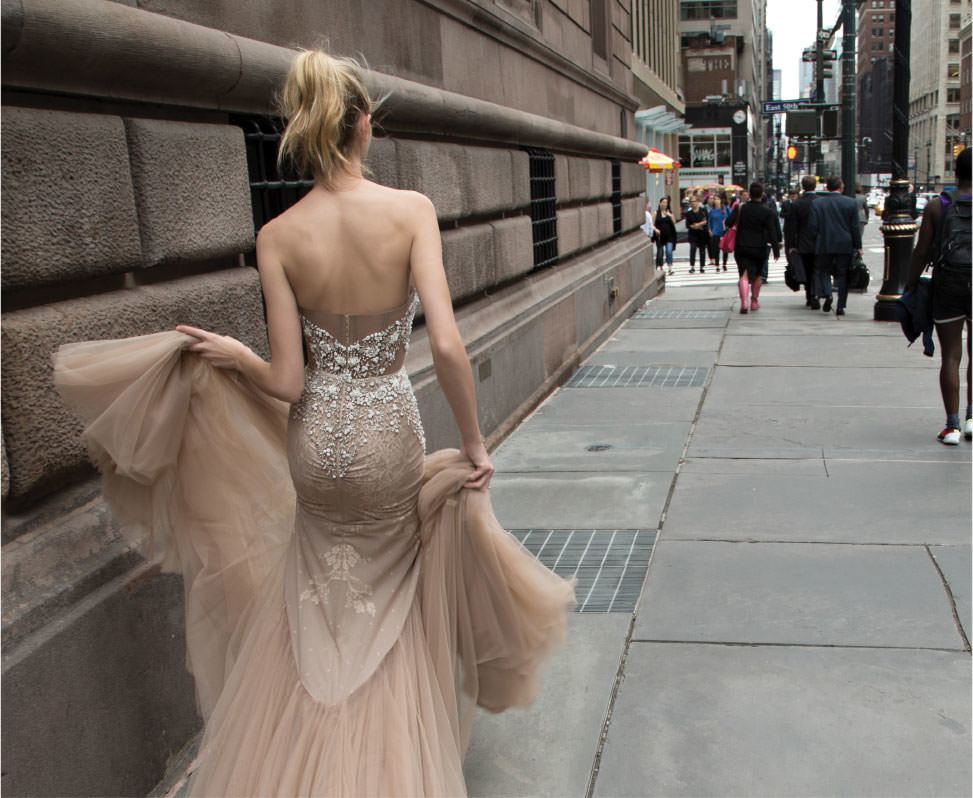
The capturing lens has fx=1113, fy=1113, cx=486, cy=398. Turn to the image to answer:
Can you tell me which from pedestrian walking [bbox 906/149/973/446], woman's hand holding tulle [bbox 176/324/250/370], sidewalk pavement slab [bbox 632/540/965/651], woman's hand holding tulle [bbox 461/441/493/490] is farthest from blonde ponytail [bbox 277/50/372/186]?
pedestrian walking [bbox 906/149/973/446]

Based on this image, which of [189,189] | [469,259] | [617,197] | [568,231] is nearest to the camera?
[189,189]

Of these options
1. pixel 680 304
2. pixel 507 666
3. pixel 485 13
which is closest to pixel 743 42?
pixel 680 304

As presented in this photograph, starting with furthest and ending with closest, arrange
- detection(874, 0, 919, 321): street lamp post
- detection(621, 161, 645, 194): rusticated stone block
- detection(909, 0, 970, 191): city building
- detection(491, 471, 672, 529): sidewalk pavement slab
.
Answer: detection(909, 0, 970, 191): city building → detection(621, 161, 645, 194): rusticated stone block → detection(874, 0, 919, 321): street lamp post → detection(491, 471, 672, 529): sidewalk pavement slab

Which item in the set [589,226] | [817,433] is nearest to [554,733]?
[817,433]

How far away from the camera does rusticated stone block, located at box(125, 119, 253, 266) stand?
12.4 ft

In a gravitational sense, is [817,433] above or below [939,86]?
below

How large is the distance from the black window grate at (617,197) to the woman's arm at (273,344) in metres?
13.7

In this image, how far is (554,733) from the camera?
155 inches

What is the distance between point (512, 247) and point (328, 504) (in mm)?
6245

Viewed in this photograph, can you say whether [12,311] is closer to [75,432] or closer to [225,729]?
[75,432]

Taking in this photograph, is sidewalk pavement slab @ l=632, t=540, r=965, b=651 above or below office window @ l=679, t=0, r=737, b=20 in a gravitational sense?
below

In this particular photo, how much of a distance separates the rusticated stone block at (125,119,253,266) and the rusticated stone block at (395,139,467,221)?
7.35 ft

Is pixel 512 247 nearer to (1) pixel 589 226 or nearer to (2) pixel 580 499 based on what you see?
(2) pixel 580 499

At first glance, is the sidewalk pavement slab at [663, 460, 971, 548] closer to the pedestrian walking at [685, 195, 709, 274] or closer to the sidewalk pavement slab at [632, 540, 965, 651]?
the sidewalk pavement slab at [632, 540, 965, 651]
